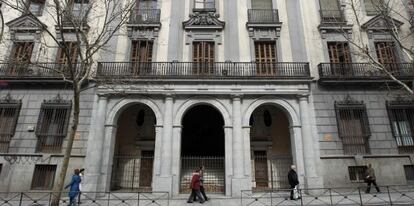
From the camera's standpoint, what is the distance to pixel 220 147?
17047mm

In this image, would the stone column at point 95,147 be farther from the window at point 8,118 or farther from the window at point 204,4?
the window at point 204,4

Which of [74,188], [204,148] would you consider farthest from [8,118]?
Answer: [204,148]

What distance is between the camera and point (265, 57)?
1698cm

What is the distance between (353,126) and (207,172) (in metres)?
9.13

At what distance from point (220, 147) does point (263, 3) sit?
34.1 ft

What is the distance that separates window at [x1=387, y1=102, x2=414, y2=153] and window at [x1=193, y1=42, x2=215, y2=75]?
11.0 meters

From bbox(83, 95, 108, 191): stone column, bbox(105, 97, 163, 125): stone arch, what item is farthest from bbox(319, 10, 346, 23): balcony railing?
bbox(83, 95, 108, 191): stone column

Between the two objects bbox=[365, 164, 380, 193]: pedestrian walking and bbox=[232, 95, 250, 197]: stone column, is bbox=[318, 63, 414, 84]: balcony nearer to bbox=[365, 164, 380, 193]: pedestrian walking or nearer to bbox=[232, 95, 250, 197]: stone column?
bbox=[365, 164, 380, 193]: pedestrian walking

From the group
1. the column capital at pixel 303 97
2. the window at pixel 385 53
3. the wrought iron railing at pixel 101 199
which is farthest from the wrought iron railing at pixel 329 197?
the window at pixel 385 53

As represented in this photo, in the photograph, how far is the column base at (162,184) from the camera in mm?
13766

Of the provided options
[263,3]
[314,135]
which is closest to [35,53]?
[263,3]

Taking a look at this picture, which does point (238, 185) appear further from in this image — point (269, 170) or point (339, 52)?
point (339, 52)

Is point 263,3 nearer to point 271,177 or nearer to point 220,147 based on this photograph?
point 220,147

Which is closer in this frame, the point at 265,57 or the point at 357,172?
the point at 357,172
